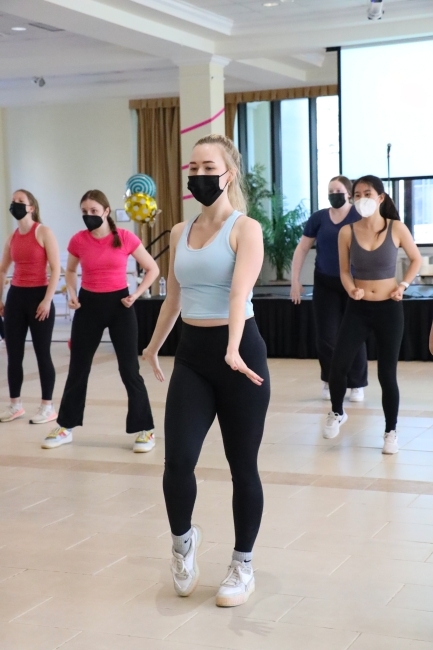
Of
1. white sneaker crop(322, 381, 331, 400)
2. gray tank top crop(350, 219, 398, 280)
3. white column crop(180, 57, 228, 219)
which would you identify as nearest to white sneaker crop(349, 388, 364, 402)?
white sneaker crop(322, 381, 331, 400)

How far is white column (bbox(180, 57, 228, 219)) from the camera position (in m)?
9.76

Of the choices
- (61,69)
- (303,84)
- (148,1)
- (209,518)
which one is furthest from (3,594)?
(303,84)

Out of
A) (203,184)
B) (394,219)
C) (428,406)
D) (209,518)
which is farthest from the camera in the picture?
(428,406)

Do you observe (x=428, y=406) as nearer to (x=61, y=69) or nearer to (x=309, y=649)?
(x=309, y=649)

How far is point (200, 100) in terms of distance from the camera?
9828mm

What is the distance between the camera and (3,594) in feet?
9.61

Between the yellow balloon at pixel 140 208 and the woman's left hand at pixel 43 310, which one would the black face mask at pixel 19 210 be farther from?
the yellow balloon at pixel 140 208

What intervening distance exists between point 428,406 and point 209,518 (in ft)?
9.04

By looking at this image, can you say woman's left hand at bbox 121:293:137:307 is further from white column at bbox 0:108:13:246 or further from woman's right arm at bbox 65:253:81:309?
white column at bbox 0:108:13:246

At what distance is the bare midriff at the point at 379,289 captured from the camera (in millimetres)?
4559

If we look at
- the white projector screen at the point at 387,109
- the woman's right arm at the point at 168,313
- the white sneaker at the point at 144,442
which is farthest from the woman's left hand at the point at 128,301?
the white projector screen at the point at 387,109

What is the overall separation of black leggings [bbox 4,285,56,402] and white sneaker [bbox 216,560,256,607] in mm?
3064

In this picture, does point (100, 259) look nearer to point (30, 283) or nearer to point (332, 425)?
point (30, 283)

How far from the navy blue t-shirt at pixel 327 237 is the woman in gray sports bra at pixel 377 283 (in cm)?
109
